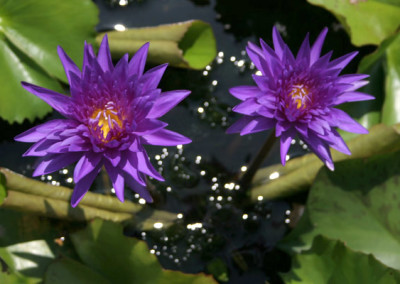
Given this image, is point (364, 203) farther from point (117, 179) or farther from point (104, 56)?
point (104, 56)

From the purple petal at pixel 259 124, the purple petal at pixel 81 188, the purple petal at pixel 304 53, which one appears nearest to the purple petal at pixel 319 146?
the purple petal at pixel 259 124

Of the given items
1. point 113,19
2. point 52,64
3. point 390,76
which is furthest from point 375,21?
point 52,64

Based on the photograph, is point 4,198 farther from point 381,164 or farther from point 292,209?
point 381,164

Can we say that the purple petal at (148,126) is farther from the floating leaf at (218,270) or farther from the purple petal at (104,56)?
the floating leaf at (218,270)

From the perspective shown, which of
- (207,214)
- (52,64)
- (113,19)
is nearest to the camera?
(52,64)

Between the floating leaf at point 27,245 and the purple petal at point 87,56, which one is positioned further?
the floating leaf at point 27,245

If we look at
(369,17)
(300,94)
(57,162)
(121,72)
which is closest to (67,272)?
(57,162)
